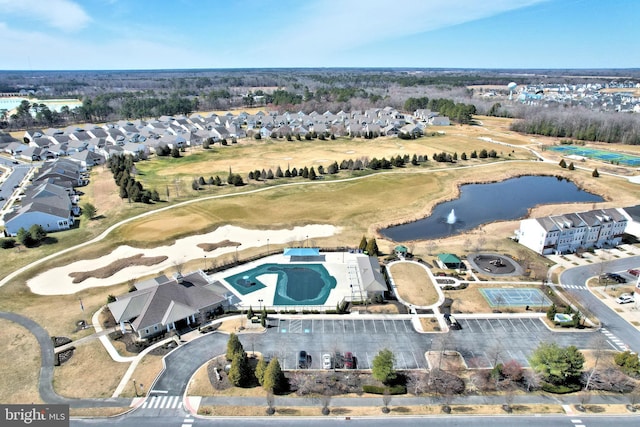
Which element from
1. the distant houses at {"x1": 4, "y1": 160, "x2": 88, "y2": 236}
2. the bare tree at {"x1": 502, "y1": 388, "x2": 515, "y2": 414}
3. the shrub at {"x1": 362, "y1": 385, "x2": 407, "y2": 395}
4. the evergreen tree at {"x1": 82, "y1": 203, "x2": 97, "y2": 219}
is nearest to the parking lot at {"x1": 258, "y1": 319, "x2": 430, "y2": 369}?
the shrub at {"x1": 362, "y1": 385, "x2": 407, "y2": 395}

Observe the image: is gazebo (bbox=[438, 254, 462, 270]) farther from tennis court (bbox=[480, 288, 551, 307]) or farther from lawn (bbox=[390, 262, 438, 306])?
tennis court (bbox=[480, 288, 551, 307])

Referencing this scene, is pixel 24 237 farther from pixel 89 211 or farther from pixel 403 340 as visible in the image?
pixel 403 340

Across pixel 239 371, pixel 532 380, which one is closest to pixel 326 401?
pixel 239 371

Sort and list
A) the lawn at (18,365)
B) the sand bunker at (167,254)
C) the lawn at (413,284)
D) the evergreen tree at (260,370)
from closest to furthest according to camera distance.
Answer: the lawn at (18,365) < the evergreen tree at (260,370) < the lawn at (413,284) < the sand bunker at (167,254)

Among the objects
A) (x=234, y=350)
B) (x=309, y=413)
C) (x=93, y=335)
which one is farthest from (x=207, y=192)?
(x=309, y=413)

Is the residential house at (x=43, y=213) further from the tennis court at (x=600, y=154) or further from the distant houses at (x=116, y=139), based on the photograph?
the tennis court at (x=600, y=154)

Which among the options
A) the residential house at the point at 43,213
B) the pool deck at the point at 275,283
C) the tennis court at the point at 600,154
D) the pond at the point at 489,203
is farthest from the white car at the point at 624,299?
the residential house at the point at 43,213

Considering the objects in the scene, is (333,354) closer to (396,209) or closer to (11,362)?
(11,362)
